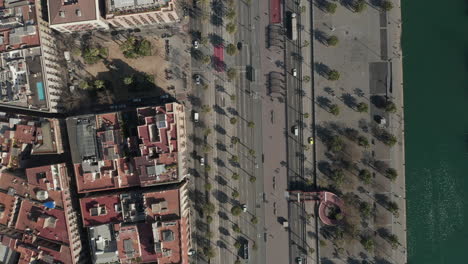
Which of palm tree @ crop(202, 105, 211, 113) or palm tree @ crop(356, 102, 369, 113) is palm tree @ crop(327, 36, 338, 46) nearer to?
palm tree @ crop(356, 102, 369, 113)

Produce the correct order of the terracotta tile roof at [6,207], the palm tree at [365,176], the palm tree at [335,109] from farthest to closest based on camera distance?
the palm tree at [335,109], the palm tree at [365,176], the terracotta tile roof at [6,207]

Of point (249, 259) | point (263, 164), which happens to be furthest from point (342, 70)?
point (249, 259)

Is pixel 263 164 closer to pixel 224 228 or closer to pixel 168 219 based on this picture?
pixel 224 228

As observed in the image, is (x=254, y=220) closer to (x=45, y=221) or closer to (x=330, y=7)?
(x=45, y=221)

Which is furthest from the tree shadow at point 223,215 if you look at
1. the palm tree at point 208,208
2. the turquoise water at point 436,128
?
the turquoise water at point 436,128

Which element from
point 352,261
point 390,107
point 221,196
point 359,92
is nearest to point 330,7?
point 359,92

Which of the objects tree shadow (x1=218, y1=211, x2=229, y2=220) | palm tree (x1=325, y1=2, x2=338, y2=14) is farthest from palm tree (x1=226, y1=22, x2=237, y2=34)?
tree shadow (x1=218, y1=211, x2=229, y2=220)

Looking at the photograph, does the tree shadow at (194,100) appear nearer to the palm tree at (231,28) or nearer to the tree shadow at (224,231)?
the palm tree at (231,28)
